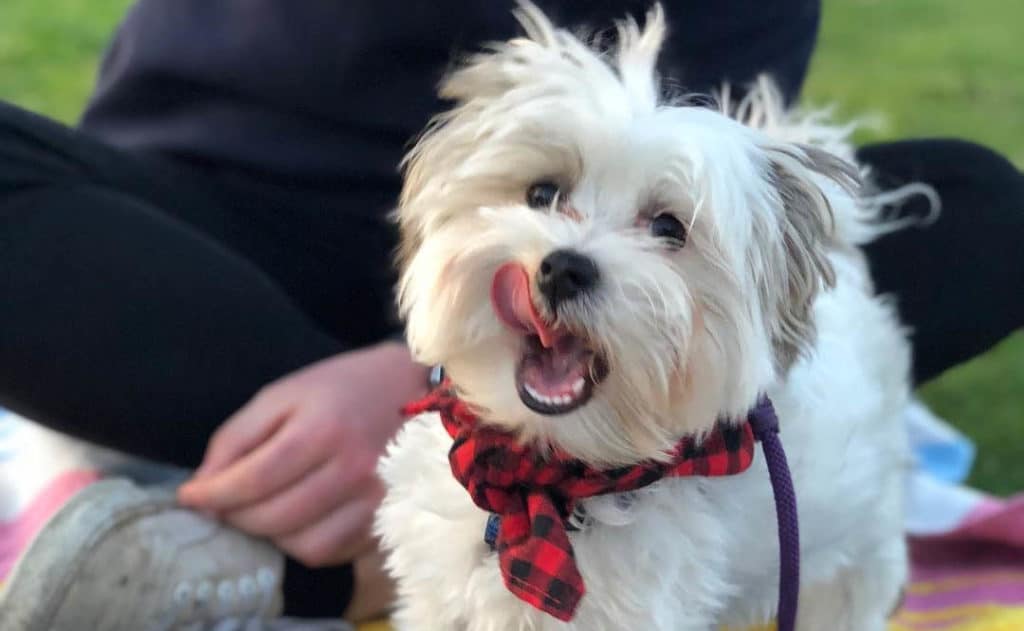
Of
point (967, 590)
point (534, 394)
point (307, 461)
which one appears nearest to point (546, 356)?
point (534, 394)

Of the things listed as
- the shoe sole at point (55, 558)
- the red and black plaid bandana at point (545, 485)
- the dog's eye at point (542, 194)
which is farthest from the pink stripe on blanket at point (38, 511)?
the dog's eye at point (542, 194)

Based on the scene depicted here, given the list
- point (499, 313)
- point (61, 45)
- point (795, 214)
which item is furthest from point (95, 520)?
point (61, 45)

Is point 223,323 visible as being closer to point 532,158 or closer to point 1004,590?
point 532,158

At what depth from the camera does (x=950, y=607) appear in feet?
6.08

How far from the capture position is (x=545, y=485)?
3.94ft

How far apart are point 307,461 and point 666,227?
2.20 feet

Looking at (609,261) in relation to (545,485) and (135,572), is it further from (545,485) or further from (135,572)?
(135,572)

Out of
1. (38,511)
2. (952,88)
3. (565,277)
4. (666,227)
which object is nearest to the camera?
(565,277)

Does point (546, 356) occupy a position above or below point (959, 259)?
above

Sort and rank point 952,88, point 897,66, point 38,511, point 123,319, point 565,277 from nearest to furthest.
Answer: point 565,277 → point 123,319 → point 38,511 → point 952,88 → point 897,66

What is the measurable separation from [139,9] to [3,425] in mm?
738

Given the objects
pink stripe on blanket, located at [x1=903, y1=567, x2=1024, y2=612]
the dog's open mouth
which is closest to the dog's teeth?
the dog's open mouth

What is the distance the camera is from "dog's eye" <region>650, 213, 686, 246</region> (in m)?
1.16

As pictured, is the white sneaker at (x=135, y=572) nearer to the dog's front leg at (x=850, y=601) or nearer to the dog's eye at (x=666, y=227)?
the dog's front leg at (x=850, y=601)
